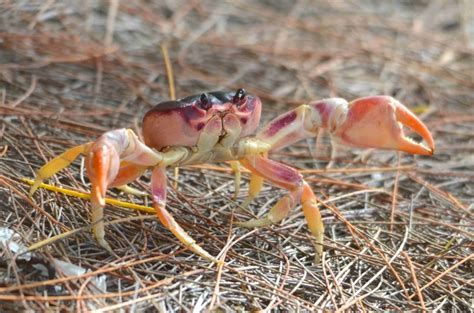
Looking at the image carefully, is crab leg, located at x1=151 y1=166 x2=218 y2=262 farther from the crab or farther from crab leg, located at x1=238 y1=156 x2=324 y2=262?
crab leg, located at x1=238 y1=156 x2=324 y2=262

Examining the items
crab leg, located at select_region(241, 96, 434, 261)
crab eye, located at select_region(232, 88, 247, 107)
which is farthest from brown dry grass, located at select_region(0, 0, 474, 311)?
crab eye, located at select_region(232, 88, 247, 107)

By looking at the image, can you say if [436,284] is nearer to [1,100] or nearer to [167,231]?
[167,231]

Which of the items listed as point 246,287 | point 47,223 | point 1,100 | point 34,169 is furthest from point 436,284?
point 1,100

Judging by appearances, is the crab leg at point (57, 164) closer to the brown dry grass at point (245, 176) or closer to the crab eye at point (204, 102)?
the brown dry grass at point (245, 176)

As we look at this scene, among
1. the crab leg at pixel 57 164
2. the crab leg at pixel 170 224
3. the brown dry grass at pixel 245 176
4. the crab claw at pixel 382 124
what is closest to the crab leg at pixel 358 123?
the crab claw at pixel 382 124

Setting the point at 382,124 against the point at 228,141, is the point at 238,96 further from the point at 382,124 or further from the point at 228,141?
the point at 382,124

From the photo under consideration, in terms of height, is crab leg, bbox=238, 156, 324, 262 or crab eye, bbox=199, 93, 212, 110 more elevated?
crab eye, bbox=199, 93, 212, 110
